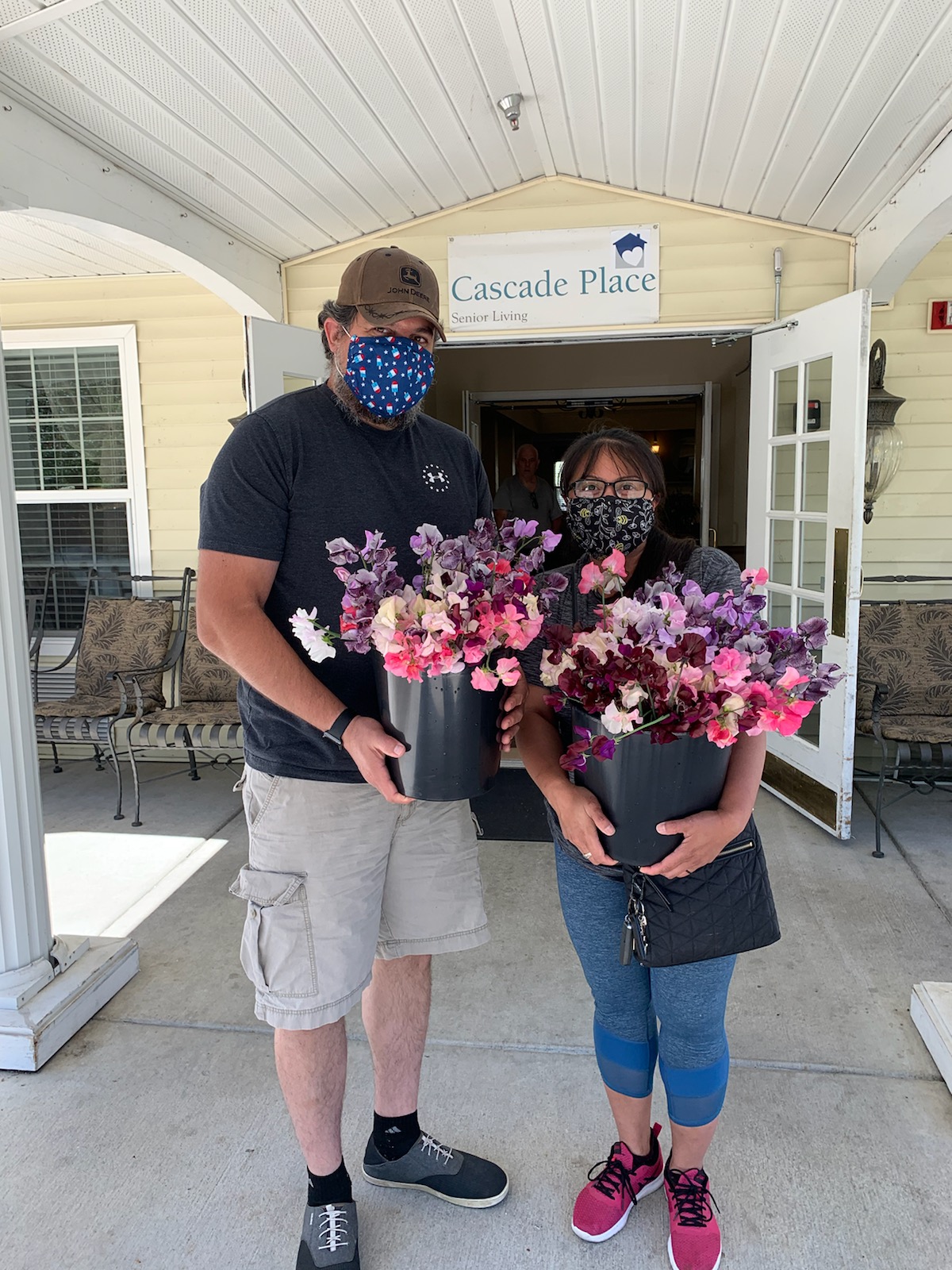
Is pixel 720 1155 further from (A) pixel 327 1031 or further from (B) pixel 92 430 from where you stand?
(B) pixel 92 430

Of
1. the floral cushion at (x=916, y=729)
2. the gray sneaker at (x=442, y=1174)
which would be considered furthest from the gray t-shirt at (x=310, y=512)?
the floral cushion at (x=916, y=729)

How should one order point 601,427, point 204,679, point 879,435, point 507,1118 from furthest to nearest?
point 601,427
point 204,679
point 879,435
point 507,1118

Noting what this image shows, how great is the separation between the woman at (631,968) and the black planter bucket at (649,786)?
4.4 inches

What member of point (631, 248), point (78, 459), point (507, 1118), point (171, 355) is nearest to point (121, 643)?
point (78, 459)

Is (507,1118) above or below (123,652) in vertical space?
below

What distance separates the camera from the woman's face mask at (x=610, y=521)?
60.4 inches

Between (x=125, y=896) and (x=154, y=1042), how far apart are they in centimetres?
103

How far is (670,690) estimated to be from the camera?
1.17 meters

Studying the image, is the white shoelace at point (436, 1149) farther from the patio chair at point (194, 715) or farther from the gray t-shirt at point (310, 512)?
the patio chair at point (194, 715)

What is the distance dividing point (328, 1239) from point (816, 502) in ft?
10.9

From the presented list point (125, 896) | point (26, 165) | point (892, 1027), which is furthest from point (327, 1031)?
point (26, 165)

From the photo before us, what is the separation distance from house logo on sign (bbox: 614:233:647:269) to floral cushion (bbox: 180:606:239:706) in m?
2.89

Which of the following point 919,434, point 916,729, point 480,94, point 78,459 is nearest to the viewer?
point 480,94

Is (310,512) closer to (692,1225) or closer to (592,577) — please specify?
(592,577)
